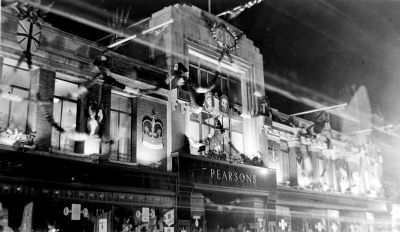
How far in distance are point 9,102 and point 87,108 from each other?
3.43 m

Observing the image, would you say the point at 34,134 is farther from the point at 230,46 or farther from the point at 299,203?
the point at 299,203

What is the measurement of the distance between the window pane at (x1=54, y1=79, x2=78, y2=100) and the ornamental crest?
13.5ft

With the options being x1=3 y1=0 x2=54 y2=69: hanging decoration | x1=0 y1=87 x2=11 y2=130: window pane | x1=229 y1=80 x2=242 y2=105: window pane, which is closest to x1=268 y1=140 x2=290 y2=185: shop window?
x1=229 y1=80 x2=242 y2=105: window pane

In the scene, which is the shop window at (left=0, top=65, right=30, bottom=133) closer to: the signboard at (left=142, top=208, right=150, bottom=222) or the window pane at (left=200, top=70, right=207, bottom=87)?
the signboard at (left=142, top=208, right=150, bottom=222)

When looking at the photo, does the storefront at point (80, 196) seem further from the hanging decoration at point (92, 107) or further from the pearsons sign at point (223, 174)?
the hanging decoration at point (92, 107)

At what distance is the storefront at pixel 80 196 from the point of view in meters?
16.1

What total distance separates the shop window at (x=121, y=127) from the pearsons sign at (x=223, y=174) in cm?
267

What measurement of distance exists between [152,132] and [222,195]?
6333 millimetres

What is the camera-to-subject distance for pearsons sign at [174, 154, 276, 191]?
22766 mm

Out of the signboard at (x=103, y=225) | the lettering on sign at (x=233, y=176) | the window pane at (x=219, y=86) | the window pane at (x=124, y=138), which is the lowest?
the signboard at (x=103, y=225)

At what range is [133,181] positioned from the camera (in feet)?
66.1

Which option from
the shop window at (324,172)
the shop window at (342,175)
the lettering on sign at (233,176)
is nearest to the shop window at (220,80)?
the lettering on sign at (233,176)

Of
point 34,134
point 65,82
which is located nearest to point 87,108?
point 65,82

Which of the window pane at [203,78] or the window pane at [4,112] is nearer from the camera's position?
the window pane at [4,112]
